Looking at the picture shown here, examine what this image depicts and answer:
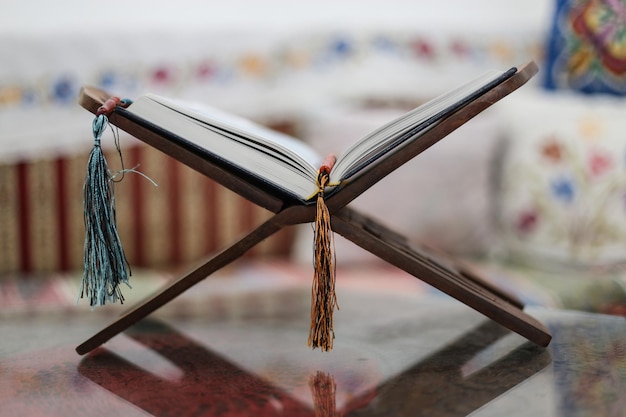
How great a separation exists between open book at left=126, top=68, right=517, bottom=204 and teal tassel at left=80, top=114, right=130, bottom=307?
8 cm

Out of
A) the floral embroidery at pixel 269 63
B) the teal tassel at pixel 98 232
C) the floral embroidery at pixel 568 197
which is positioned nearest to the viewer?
the teal tassel at pixel 98 232

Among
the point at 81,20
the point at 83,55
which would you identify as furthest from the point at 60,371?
the point at 81,20

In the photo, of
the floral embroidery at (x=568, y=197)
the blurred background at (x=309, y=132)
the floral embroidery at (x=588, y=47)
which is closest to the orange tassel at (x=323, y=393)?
the blurred background at (x=309, y=132)

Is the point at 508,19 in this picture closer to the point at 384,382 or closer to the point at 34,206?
the point at 34,206

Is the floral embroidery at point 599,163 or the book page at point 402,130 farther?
the floral embroidery at point 599,163

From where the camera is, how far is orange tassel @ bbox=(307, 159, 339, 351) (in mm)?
841

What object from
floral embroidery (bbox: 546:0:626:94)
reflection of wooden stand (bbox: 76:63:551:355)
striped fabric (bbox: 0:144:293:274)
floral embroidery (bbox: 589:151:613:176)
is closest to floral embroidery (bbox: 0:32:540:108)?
striped fabric (bbox: 0:144:293:274)

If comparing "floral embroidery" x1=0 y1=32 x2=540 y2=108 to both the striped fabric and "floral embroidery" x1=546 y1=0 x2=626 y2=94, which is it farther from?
"floral embroidery" x1=546 y1=0 x2=626 y2=94

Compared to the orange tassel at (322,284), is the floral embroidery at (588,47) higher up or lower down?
higher up

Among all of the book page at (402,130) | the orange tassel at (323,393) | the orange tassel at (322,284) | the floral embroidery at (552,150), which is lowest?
the orange tassel at (323,393)

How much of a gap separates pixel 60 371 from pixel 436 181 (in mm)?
1110

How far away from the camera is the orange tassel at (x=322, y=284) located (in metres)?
0.84

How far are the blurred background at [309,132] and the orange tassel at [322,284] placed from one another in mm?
831

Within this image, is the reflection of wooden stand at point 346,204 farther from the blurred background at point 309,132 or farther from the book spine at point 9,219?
the book spine at point 9,219
